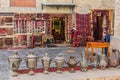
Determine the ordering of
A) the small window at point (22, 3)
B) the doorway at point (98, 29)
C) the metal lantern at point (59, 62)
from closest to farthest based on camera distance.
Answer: the metal lantern at point (59, 62), the small window at point (22, 3), the doorway at point (98, 29)

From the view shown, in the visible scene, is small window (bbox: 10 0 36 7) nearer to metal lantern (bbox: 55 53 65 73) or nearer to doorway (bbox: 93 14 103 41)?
doorway (bbox: 93 14 103 41)

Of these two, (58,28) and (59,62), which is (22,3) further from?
(59,62)

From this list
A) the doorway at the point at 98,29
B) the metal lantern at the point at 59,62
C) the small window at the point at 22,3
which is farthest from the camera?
the doorway at the point at 98,29

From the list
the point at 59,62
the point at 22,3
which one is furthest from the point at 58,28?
the point at 59,62

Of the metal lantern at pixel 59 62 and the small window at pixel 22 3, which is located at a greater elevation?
the small window at pixel 22 3

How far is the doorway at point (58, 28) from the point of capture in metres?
22.7

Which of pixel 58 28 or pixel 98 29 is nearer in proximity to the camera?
pixel 98 29

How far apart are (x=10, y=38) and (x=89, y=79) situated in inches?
405

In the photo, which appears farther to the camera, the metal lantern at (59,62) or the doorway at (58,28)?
the doorway at (58,28)

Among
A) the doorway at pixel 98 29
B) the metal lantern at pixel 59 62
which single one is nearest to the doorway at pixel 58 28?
the doorway at pixel 98 29

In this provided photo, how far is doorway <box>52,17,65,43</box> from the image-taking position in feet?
74.6

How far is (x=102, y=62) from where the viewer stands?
11.3 m

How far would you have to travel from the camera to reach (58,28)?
23328 mm

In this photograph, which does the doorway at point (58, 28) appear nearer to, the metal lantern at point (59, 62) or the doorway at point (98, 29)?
the doorway at point (98, 29)
